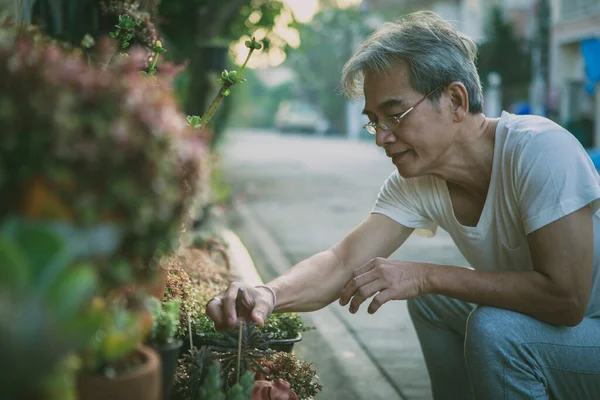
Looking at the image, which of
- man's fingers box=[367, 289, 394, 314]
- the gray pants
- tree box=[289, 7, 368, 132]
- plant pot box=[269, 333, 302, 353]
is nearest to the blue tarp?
the gray pants

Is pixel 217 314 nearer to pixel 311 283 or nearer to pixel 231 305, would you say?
pixel 231 305

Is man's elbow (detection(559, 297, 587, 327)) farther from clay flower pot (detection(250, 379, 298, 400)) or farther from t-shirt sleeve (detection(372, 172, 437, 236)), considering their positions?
clay flower pot (detection(250, 379, 298, 400))

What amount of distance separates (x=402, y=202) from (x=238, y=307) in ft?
3.04

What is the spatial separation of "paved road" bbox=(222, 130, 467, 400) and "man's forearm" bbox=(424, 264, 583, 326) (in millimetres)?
1327

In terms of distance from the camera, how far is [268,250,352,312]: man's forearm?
2.60 meters

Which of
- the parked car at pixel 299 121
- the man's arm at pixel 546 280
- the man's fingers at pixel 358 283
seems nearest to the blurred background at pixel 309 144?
the man's fingers at pixel 358 283

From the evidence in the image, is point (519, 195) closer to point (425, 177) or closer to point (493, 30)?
point (425, 177)

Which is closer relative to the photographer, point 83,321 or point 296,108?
point 83,321

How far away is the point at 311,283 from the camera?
2.72 m

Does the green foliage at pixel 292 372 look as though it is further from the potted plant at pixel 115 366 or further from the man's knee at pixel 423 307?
the potted plant at pixel 115 366

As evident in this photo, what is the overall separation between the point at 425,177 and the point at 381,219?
24 centimetres

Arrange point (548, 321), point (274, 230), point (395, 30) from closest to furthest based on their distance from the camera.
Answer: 1. point (548, 321)
2. point (395, 30)
3. point (274, 230)

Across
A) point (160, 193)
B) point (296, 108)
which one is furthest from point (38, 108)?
point (296, 108)

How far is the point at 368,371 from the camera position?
13.4ft
